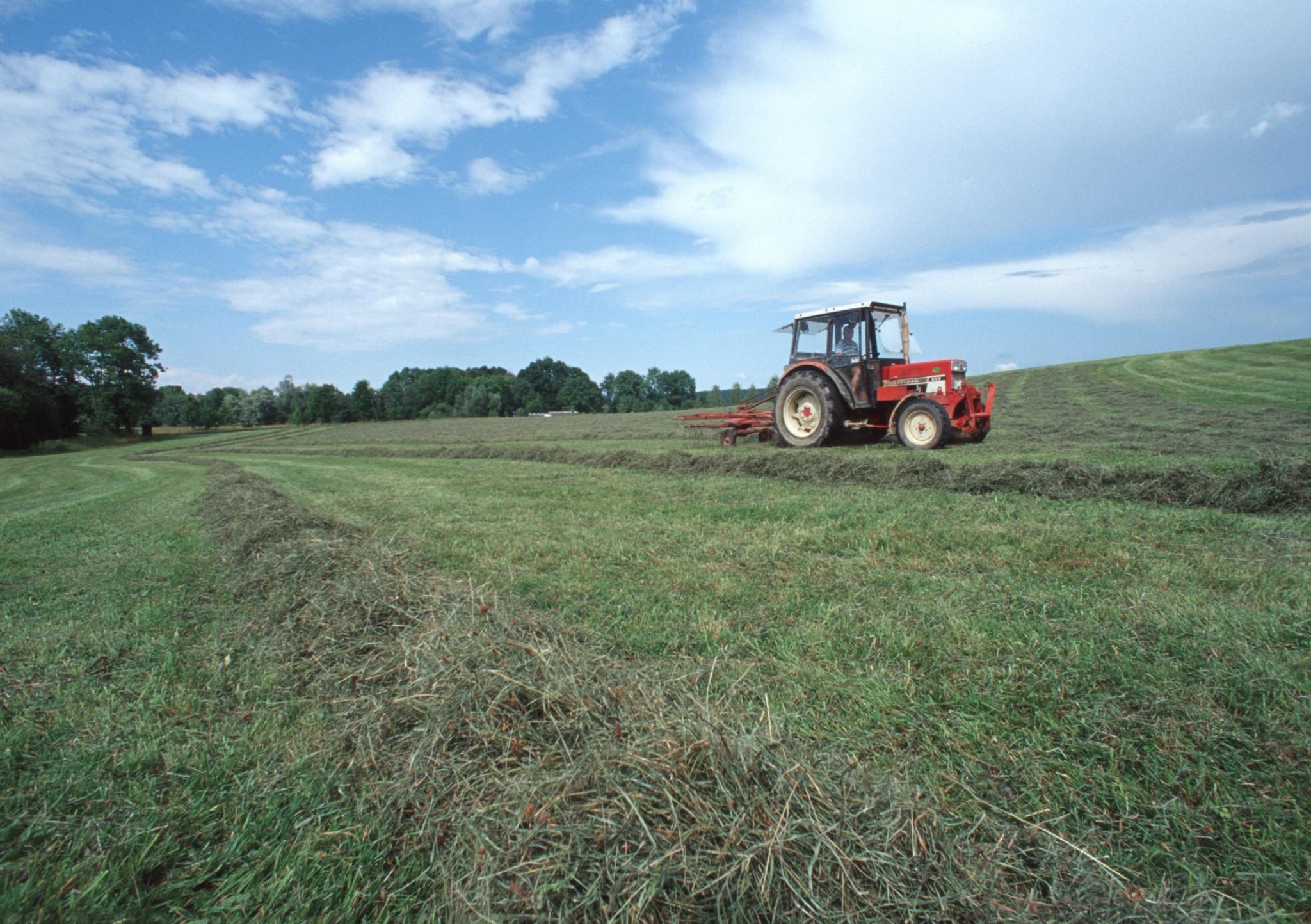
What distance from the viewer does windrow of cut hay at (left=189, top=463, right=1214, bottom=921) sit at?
1.45 metres

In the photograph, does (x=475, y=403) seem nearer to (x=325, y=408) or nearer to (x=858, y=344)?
(x=325, y=408)

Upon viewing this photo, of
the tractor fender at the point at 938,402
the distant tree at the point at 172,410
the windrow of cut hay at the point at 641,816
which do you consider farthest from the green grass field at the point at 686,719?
the distant tree at the point at 172,410

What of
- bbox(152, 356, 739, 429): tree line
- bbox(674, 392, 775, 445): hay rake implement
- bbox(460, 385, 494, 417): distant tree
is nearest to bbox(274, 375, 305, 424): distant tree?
bbox(152, 356, 739, 429): tree line

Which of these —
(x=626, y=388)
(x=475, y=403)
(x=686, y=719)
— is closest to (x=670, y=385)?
(x=626, y=388)

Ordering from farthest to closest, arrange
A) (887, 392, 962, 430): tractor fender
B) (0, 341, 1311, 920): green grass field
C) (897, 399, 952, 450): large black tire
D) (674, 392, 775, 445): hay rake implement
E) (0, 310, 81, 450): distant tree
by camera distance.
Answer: (0, 310, 81, 450): distant tree < (674, 392, 775, 445): hay rake implement < (887, 392, 962, 430): tractor fender < (897, 399, 952, 450): large black tire < (0, 341, 1311, 920): green grass field

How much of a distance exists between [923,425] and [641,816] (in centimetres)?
1025

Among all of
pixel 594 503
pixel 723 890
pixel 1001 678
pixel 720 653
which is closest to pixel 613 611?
pixel 720 653

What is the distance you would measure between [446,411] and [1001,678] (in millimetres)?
74410

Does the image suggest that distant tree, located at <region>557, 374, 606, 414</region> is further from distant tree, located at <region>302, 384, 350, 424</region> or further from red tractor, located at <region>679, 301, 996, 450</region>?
red tractor, located at <region>679, 301, 996, 450</region>

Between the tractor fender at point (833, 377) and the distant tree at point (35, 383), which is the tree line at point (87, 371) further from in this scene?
the tractor fender at point (833, 377)

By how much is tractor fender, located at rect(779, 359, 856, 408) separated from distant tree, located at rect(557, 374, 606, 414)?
66.0 metres

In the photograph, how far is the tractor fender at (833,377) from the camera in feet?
37.7

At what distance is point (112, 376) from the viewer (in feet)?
155

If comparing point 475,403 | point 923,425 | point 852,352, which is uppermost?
point 475,403
